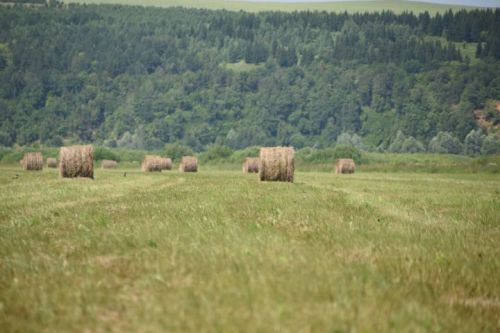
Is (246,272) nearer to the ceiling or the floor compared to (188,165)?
nearer to the ceiling

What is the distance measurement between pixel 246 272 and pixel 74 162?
32063 millimetres

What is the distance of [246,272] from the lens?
8.84m

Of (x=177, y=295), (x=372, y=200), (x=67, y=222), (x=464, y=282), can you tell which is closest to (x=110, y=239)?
(x=67, y=222)

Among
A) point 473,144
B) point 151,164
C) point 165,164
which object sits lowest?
point 473,144

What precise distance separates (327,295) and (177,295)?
1.60 meters

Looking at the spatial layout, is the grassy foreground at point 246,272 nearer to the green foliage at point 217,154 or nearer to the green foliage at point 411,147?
the green foliage at point 217,154

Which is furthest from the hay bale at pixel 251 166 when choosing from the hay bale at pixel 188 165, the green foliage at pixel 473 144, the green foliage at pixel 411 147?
the green foliage at pixel 473 144

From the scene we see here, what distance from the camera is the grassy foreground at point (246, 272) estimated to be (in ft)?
23.4

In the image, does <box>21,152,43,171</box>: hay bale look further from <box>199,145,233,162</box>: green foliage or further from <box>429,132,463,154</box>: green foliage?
<box>429,132,463,154</box>: green foliage

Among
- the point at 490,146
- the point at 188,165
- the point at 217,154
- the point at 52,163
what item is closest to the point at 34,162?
the point at 188,165

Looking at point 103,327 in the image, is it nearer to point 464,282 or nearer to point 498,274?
point 464,282

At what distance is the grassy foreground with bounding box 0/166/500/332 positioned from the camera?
7133 mm

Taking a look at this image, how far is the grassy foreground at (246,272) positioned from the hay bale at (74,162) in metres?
22.6

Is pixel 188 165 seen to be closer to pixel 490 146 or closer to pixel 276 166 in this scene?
pixel 276 166
